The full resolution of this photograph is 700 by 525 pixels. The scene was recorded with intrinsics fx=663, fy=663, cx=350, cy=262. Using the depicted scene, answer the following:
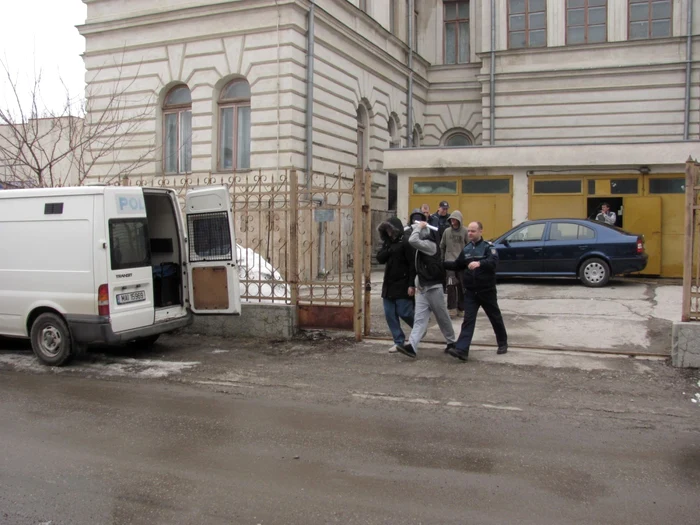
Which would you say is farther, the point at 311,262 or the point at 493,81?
the point at 493,81

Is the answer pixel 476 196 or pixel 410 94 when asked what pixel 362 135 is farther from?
pixel 476 196

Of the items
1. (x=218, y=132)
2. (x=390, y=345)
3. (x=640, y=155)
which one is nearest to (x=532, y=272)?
(x=640, y=155)

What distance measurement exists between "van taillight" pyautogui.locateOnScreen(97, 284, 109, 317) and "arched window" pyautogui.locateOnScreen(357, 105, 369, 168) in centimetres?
1410

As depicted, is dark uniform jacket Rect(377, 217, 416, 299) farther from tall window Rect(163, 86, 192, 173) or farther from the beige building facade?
tall window Rect(163, 86, 192, 173)

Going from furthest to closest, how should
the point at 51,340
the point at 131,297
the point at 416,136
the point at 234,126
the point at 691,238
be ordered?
the point at 416,136 → the point at 234,126 → the point at 51,340 → the point at 131,297 → the point at 691,238

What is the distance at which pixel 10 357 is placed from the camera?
9156 mm

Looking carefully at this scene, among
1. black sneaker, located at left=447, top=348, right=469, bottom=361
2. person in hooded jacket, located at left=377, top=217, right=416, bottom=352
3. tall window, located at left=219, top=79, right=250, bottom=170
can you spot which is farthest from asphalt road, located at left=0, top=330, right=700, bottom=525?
tall window, located at left=219, top=79, right=250, bottom=170

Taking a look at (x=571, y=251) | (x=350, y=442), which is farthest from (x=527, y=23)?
(x=350, y=442)

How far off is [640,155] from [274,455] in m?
14.2

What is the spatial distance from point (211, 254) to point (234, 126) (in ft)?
31.1

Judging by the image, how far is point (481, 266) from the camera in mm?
8328

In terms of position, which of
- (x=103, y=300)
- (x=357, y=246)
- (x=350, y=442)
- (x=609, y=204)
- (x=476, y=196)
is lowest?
(x=350, y=442)

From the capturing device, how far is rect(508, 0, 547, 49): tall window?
78.3 feet

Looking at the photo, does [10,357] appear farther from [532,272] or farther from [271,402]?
[532,272]
